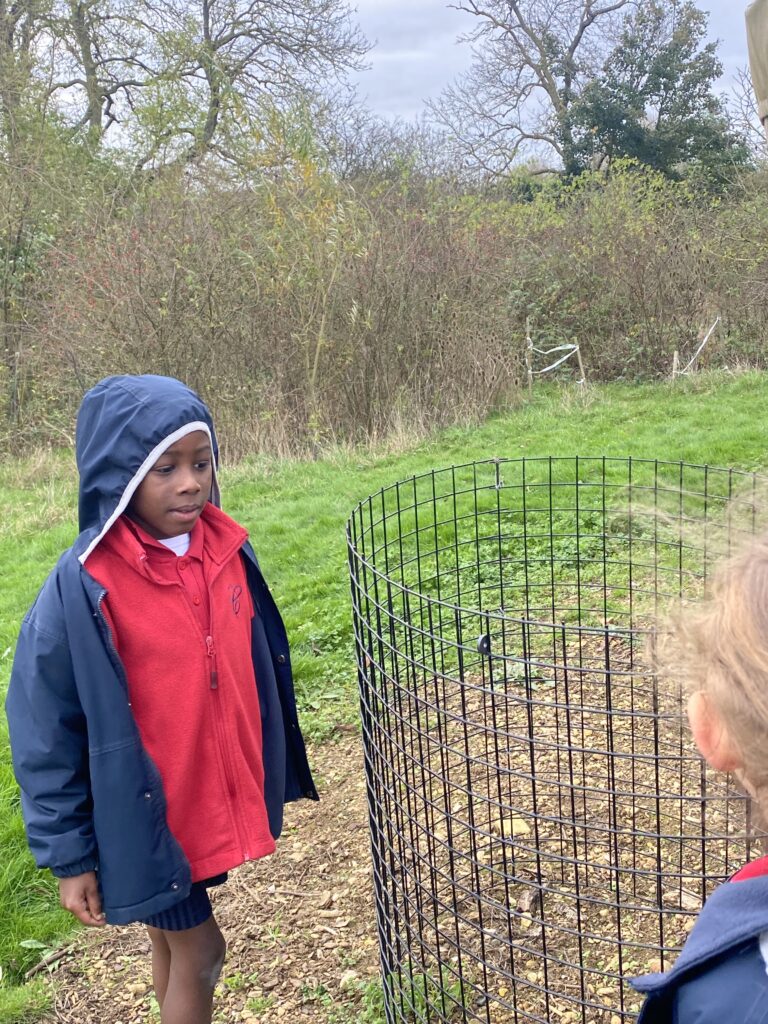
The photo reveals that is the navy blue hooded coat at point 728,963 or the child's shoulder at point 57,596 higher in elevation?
the child's shoulder at point 57,596

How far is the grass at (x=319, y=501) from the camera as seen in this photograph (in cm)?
250

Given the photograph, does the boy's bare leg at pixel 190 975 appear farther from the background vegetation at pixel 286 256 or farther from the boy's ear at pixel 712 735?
the background vegetation at pixel 286 256

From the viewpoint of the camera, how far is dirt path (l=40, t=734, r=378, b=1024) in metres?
2.06

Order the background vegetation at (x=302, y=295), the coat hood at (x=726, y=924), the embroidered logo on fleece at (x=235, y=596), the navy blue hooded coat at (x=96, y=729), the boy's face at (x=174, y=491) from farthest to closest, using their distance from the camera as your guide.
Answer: the background vegetation at (x=302, y=295) < the embroidered logo on fleece at (x=235, y=596) < the boy's face at (x=174, y=491) < the navy blue hooded coat at (x=96, y=729) < the coat hood at (x=726, y=924)

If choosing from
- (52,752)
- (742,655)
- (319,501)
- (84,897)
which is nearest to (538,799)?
(84,897)

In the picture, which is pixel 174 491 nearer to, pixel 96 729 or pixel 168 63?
pixel 96 729

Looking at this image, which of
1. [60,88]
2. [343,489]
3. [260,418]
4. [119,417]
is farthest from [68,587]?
[60,88]

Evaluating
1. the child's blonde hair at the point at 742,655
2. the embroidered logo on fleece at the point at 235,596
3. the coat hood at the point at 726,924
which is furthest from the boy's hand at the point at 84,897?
the child's blonde hair at the point at 742,655

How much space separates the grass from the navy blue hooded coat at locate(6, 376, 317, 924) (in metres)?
0.91

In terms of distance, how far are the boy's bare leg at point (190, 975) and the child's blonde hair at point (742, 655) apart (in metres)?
1.28

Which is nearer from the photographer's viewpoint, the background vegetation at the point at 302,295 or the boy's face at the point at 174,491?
the boy's face at the point at 174,491

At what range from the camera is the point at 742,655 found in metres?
0.75

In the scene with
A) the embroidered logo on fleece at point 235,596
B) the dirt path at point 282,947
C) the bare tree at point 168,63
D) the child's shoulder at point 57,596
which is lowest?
the dirt path at point 282,947

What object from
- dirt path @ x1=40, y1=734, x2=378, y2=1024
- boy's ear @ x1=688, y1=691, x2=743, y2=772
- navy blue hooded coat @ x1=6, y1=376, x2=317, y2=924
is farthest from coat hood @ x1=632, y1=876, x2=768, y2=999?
dirt path @ x1=40, y1=734, x2=378, y2=1024
